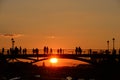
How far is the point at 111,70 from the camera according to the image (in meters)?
87.9

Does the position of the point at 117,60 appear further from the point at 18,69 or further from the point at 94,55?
the point at 18,69

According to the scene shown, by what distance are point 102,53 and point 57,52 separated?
7411 mm

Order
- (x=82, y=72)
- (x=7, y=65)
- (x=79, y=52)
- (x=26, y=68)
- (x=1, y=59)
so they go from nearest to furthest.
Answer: (x=79, y=52) → (x=1, y=59) → (x=7, y=65) → (x=26, y=68) → (x=82, y=72)

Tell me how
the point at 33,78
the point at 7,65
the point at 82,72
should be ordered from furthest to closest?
the point at 82,72 < the point at 7,65 < the point at 33,78

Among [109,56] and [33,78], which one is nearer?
[33,78]

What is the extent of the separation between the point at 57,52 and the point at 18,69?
22568 millimetres

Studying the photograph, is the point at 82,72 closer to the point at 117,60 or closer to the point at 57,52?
the point at 117,60

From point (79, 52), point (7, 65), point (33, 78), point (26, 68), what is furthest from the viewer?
point (26, 68)

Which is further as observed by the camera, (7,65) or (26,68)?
(26,68)

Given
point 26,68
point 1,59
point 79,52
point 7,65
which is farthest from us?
point 26,68

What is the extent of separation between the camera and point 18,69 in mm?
106188

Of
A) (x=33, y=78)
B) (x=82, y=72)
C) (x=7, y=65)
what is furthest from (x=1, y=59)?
(x=82, y=72)

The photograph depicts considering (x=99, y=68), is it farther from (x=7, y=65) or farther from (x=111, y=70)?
(x=7, y=65)

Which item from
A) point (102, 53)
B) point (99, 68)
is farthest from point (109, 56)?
point (99, 68)
